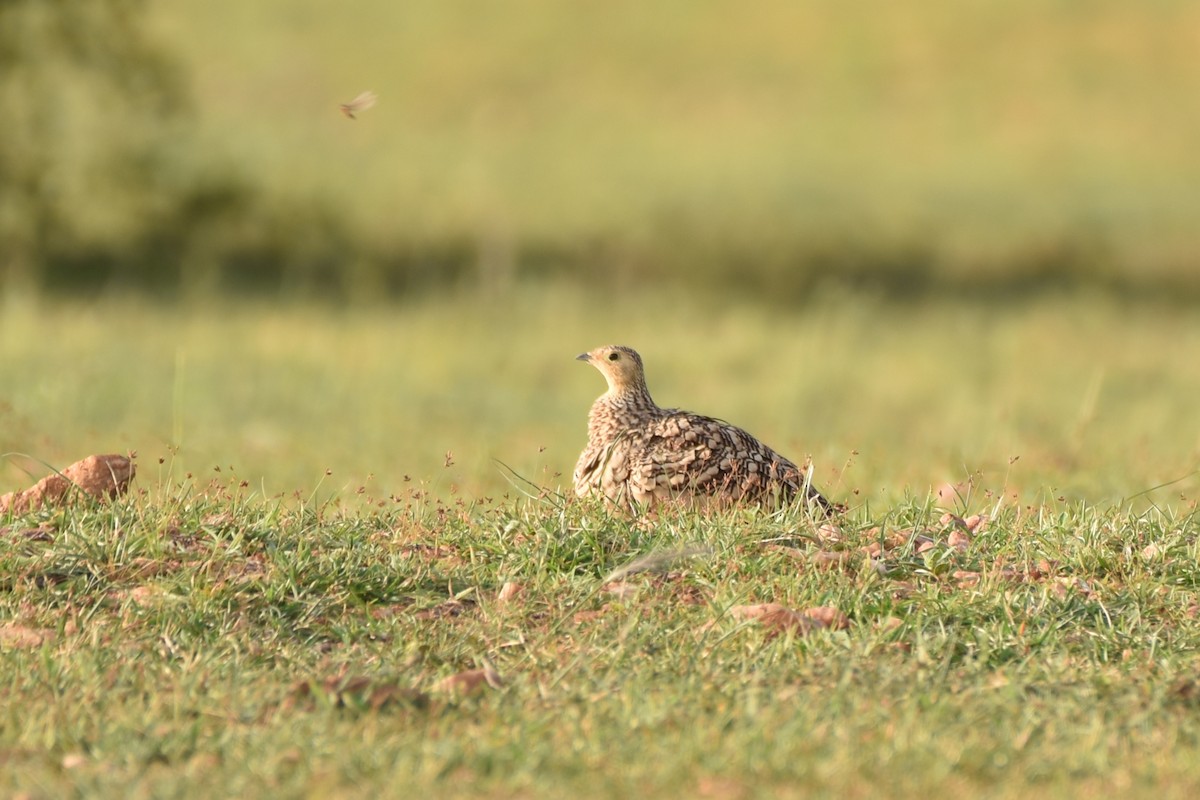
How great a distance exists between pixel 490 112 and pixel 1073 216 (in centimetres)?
1116

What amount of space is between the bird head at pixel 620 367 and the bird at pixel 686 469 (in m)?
0.74

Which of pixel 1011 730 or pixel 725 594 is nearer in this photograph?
pixel 1011 730

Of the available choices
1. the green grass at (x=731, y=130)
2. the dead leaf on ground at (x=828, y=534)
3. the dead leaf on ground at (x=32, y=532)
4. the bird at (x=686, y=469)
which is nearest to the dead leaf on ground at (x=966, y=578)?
the dead leaf on ground at (x=828, y=534)

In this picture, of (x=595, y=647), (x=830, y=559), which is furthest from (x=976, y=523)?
(x=595, y=647)

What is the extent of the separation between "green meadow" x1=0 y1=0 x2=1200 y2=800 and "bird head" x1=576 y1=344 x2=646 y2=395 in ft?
2.06

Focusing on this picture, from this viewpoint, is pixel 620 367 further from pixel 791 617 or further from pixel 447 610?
pixel 791 617

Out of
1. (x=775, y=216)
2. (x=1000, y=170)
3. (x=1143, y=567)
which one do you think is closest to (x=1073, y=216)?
(x=1000, y=170)

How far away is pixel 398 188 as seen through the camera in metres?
26.7

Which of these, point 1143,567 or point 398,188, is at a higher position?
point 1143,567

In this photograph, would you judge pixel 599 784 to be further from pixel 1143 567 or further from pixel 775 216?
pixel 775 216

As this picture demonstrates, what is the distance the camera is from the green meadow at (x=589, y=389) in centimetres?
482

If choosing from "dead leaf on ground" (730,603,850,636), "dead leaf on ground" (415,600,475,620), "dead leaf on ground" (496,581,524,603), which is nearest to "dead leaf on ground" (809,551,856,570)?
"dead leaf on ground" (730,603,850,636)

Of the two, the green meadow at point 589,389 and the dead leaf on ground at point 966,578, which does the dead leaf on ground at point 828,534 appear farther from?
the dead leaf on ground at point 966,578

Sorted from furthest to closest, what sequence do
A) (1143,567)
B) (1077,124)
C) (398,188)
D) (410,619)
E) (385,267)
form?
1. (1077,124)
2. (398,188)
3. (385,267)
4. (1143,567)
5. (410,619)
